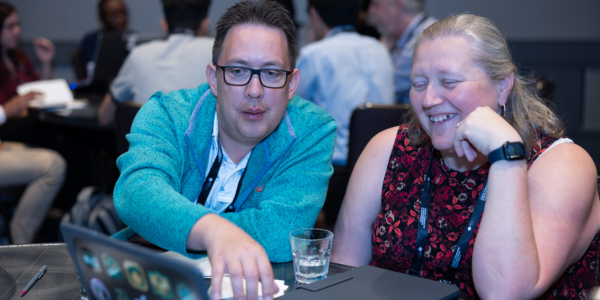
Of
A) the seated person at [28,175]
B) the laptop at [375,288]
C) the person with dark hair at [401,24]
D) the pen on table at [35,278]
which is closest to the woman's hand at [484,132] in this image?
the laptop at [375,288]

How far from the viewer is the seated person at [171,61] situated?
271 centimetres

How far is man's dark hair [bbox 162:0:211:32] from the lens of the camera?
2.88 meters

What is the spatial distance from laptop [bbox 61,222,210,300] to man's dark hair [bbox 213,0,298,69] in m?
0.80

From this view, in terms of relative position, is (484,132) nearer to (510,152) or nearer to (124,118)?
(510,152)

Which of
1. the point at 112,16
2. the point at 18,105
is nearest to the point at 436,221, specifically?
the point at 18,105

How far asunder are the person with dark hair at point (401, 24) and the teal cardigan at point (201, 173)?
87.2 inches

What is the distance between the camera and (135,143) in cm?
135

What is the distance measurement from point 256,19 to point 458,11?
5.06m

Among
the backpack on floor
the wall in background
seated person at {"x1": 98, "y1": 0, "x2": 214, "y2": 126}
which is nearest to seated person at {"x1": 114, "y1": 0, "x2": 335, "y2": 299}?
the backpack on floor

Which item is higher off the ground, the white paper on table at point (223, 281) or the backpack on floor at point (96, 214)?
the white paper on table at point (223, 281)

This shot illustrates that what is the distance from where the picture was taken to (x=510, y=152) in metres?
1.13

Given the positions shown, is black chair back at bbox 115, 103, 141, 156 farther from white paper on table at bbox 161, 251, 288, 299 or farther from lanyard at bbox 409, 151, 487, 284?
lanyard at bbox 409, 151, 487, 284

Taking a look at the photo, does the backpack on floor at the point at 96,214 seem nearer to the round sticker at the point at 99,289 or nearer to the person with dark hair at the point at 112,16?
the round sticker at the point at 99,289

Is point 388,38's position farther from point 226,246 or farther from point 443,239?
point 226,246
